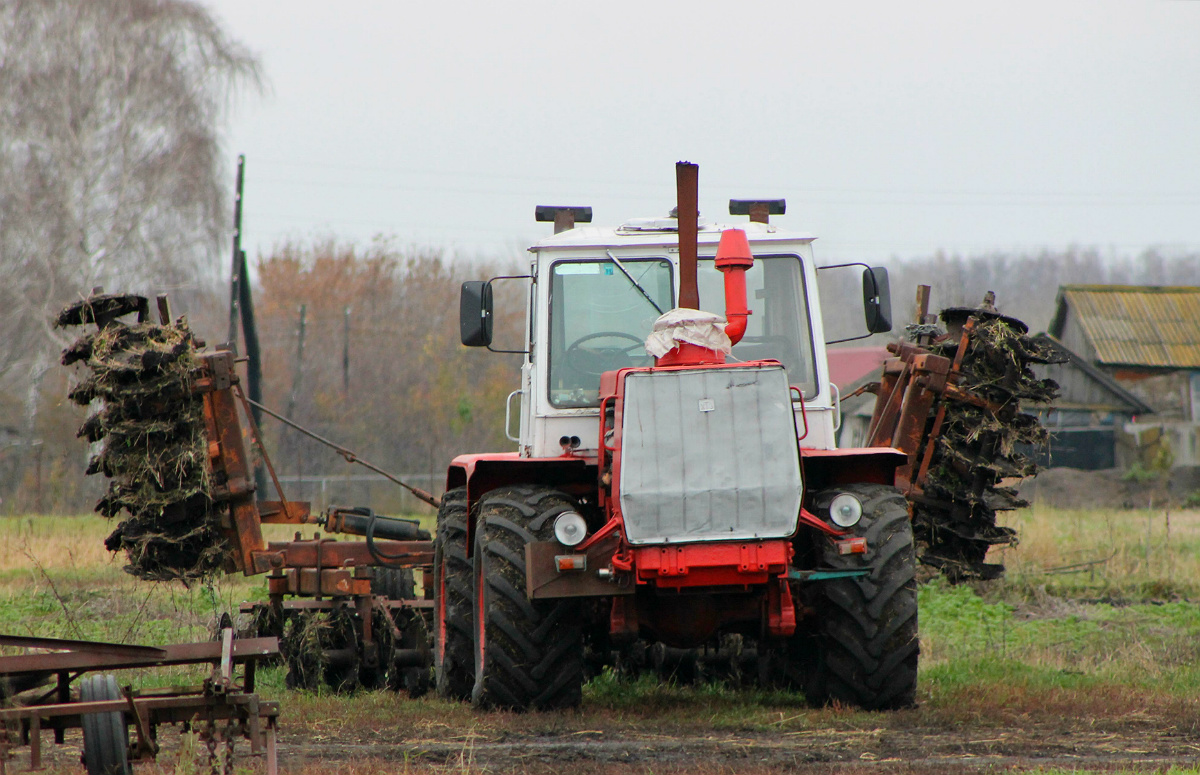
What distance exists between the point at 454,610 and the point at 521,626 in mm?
1019

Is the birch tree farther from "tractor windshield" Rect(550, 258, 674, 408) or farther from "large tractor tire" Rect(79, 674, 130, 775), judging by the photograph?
"large tractor tire" Rect(79, 674, 130, 775)

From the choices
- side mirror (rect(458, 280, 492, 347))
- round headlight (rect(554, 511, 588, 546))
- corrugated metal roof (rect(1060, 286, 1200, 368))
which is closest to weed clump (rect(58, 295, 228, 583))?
side mirror (rect(458, 280, 492, 347))

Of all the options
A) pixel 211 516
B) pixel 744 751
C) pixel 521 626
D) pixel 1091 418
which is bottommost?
pixel 744 751

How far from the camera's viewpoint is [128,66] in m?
30.9

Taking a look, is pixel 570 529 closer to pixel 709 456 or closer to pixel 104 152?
pixel 709 456

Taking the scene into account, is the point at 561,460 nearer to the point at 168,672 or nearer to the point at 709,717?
the point at 709,717

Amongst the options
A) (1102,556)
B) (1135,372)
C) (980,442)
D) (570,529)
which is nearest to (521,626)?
(570,529)

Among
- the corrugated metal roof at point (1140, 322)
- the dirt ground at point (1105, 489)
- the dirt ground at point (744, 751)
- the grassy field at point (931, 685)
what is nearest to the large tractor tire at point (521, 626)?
the grassy field at point (931, 685)

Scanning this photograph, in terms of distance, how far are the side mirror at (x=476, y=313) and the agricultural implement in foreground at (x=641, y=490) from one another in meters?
0.02

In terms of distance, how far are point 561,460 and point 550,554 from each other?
2.41 feet

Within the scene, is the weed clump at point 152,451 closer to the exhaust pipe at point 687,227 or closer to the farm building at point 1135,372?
the exhaust pipe at point 687,227

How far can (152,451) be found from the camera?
29.6ft

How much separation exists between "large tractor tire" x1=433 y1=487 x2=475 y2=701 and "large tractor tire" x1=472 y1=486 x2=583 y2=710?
2.28ft

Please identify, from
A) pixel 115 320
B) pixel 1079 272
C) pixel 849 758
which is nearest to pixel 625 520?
pixel 849 758
